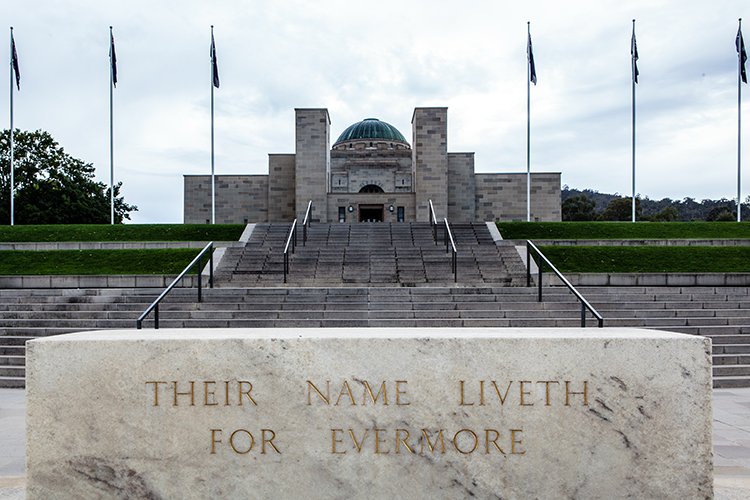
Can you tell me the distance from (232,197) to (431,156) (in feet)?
41.0

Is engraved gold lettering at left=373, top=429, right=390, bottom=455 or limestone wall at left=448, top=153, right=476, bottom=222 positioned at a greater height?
limestone wall at left=448, top=153, right=476, bottom=222

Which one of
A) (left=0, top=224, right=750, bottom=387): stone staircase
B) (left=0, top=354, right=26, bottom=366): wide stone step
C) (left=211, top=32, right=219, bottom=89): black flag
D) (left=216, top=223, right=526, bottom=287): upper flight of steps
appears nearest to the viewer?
(left=0, top=354, right=26, bottom=366): wide stone step

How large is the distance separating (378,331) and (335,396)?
548 millimetres

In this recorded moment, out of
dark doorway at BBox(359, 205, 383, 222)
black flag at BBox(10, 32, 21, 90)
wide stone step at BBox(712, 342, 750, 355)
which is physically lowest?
wide stone step at BBox(712, 342, 750, 355)

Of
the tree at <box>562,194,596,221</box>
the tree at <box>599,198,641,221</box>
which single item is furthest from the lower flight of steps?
the tree at <box>599,198,641,221</box>

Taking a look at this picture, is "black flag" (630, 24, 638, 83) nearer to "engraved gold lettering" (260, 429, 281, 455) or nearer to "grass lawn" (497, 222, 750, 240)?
"grass lawn" (497, 222, 750, 240)

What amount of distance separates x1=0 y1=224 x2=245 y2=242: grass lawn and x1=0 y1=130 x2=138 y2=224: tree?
56.4 ft

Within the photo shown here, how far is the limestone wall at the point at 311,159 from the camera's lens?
3045 cm

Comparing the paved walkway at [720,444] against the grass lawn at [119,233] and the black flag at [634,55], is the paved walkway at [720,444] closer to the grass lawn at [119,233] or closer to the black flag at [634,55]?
the grass lawn at [119,233]

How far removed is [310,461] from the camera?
3367 millimetres

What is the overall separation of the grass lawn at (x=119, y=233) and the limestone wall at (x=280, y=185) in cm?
1343

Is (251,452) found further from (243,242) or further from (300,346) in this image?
(243,242)

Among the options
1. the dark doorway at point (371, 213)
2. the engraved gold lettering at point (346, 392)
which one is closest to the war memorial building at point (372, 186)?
the dark doorway at point (371, 213)

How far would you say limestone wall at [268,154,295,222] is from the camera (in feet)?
109
